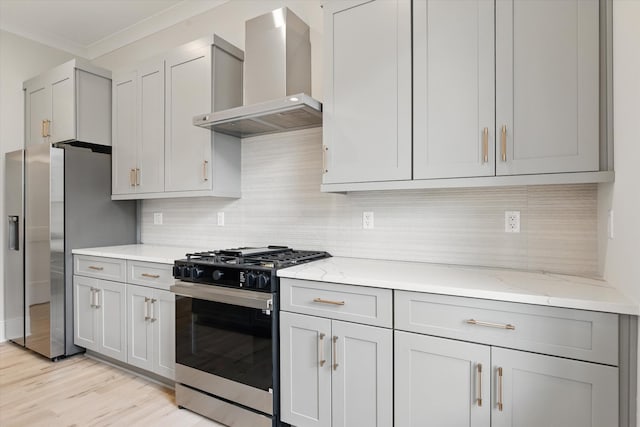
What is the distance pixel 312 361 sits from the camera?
1.84m

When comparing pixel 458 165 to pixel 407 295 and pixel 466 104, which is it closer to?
pixel 466 104

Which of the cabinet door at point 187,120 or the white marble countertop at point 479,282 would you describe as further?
the cabinet door at point 187,120

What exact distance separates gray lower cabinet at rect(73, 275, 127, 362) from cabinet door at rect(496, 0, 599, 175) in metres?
2.76

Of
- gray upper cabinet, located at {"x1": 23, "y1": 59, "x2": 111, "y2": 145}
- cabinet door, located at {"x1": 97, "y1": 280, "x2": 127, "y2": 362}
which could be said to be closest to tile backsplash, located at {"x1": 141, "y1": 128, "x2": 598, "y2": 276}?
cabinet door, located at {"x1": 97, "y1": 280, "x2": 127, "y2": 362}

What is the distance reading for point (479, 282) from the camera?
5.19ft

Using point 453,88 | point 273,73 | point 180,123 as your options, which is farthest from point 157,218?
point 453,88

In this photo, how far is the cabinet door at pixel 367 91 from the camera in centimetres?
191

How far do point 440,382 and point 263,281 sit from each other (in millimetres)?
963

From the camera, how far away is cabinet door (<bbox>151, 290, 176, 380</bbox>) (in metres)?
2.45

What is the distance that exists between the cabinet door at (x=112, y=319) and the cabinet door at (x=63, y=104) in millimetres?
1401

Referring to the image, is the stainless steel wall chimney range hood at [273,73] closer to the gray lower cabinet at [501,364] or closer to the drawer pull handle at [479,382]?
the gray lower cabinet at [501,364]

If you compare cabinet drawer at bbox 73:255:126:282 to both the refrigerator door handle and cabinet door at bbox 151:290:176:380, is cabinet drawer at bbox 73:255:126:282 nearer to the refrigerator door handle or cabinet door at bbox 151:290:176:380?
cabinet door at bbox 151:290:176:380

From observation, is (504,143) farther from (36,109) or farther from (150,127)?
(36,109)

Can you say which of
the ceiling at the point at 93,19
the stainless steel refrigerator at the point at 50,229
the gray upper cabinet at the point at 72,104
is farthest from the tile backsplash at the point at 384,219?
the ceiling at the point at 93,19
